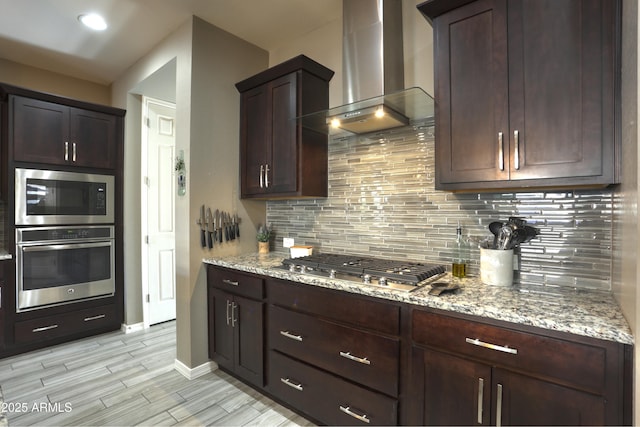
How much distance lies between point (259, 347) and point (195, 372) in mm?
762

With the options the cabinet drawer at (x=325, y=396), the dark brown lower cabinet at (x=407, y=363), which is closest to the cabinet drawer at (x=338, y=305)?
the dark brown lower cabinet at (x=407, y=363)

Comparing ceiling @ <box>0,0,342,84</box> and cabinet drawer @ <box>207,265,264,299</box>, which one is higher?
ceiling @ <box>0,0,342,84</box>

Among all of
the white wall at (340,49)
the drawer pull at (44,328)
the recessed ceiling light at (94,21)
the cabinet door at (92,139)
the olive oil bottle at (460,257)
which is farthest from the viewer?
the cabinet door at (92,139)

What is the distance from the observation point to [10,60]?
3.20 m

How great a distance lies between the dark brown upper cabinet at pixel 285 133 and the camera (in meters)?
2.37

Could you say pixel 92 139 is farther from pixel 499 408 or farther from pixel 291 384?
pixel 499 408

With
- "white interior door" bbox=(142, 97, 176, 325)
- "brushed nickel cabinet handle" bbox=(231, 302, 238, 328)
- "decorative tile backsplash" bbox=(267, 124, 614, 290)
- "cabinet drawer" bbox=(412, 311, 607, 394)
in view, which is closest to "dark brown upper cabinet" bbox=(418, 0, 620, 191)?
"decorative tile backsplash" bbox=(267, 124, 614, 290)

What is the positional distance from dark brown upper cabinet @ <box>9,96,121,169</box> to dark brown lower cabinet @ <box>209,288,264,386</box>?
2.07m

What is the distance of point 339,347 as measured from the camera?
5.70 feet

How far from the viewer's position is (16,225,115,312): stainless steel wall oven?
9.57 ft

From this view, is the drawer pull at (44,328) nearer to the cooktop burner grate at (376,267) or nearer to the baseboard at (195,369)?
the baseboard at (195,369)

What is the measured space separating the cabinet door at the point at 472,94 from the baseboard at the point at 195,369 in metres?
2.28

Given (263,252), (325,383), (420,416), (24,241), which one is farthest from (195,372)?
(24,241)

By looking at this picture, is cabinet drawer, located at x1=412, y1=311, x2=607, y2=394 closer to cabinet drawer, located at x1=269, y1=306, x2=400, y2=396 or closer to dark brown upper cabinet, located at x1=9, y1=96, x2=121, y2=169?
cabinet drawer, located at x1=269, y1=306, x2=400, y2=396
